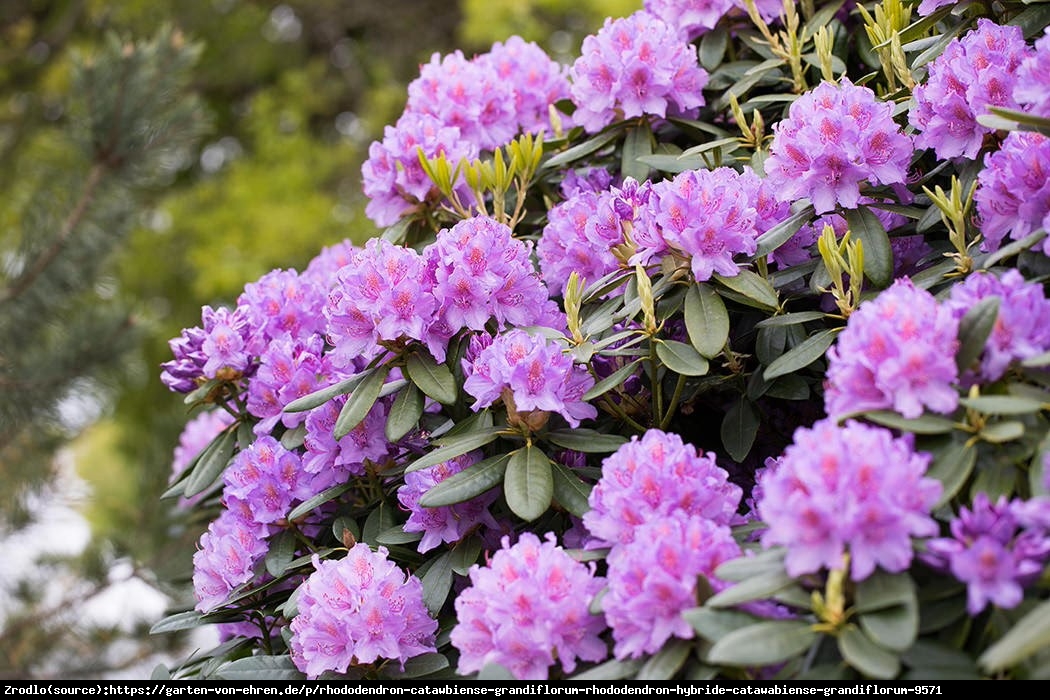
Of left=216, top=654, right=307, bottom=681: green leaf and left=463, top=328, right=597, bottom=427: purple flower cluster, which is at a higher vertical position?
left=463, top=328, right=597, bottom=427: purple flower cluster

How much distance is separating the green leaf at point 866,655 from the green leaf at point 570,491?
297 mm

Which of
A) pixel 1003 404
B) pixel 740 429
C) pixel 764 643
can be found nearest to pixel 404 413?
pixel 740 429

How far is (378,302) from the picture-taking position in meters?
1.07

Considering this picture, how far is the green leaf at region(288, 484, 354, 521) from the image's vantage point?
113cm

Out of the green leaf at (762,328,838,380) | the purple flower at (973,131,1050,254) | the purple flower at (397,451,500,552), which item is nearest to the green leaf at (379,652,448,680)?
the purple flower at (397,451,500,552)

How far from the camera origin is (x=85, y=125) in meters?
2.33

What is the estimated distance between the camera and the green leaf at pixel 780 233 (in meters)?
1.07

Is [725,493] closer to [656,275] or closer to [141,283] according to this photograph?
[656,275]

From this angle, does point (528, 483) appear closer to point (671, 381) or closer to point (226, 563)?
point (671, 381)

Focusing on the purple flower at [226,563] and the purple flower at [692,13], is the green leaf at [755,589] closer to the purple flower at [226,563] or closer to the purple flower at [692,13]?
the purple flower at [226,563]

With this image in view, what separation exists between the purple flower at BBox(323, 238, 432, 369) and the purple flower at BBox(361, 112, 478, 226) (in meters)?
0.27

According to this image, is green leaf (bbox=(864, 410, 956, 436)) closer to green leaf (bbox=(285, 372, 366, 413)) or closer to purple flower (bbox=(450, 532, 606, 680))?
purple flower (bbox=(450, 532, 606, 680))

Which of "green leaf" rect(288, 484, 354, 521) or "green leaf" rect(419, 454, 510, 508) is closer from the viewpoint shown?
"green leaf" rect(419, 454, 510, 508)
